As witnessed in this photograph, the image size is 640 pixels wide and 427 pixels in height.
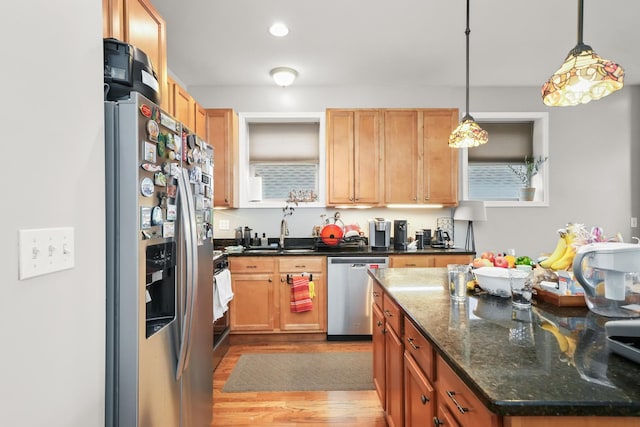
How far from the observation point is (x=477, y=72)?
11.9 feet

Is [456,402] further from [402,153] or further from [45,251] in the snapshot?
[402,153]

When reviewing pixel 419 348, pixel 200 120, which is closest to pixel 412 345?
pixel 419 348

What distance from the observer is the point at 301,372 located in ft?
8.89

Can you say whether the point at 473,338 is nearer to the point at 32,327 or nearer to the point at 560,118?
the point at 32,327

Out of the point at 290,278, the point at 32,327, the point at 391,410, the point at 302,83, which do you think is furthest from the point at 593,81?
the point at 302,83

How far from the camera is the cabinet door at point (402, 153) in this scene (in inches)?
148

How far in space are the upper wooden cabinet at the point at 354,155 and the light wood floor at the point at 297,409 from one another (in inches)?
81.8

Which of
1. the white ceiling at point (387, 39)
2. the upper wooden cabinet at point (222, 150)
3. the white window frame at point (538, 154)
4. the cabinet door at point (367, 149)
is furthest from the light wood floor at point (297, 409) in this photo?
the white ceiling at point (387, 39)

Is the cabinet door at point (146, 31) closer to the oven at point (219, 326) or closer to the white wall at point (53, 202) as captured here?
the white wall at point (53, 202)

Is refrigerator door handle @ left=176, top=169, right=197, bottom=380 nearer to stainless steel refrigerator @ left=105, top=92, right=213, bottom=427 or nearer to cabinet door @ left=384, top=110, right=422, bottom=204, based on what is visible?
stainless steel refrigerator @ left=105, top=92, right=213, bottom=427

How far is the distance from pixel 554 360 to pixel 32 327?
4.63ft

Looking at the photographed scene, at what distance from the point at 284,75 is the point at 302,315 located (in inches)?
102

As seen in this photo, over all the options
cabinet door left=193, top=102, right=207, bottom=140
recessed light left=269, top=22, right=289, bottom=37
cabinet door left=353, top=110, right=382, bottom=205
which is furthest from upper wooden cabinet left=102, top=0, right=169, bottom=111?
cabinet door left=353, top=110, right=382, bottom=205

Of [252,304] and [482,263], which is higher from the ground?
[482,263]
